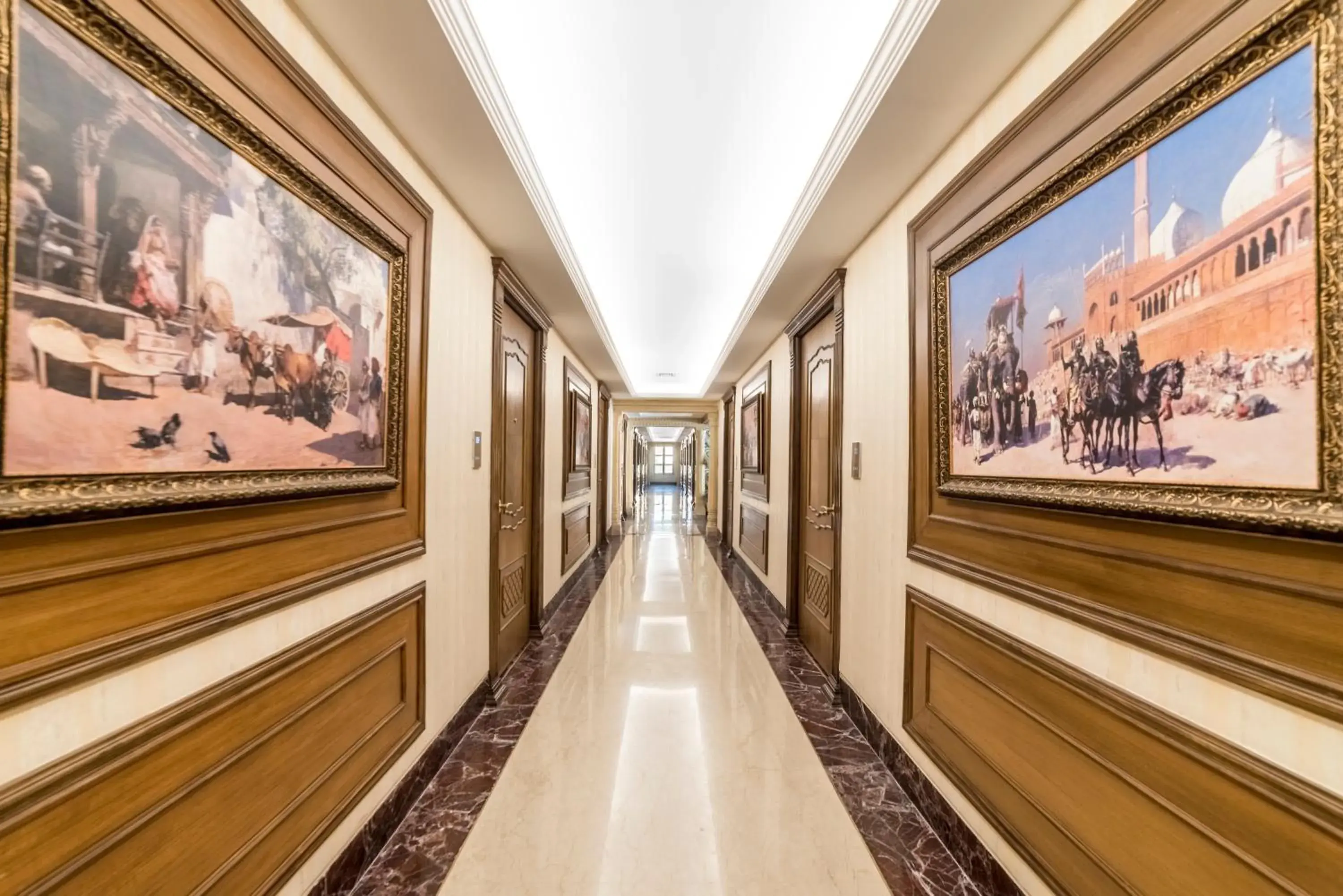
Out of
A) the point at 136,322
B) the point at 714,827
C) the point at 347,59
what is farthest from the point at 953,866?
the point at 347,59

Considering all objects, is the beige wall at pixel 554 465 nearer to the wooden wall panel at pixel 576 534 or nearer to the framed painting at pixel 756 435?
the wooden wall panel at pixel 576 534

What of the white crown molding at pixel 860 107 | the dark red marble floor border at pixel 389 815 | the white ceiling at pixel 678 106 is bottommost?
the dark red marble floor border at pixel 389 815

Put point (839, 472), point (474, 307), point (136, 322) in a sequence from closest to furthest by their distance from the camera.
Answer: point (136, 322) → point (474, 307) → point (839, 472)

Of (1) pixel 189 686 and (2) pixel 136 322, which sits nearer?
(2) pixel 136 322

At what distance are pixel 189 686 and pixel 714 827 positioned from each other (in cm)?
185

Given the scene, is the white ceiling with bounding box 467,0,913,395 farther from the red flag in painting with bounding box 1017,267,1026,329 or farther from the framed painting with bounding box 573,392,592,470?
the framed painting with bounding box 573,392,592,470

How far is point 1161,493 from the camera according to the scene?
45.9 inches

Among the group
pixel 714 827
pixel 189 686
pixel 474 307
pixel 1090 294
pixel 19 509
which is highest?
pixel 474 307

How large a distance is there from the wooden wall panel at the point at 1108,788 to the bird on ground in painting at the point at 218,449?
2321 millimetres

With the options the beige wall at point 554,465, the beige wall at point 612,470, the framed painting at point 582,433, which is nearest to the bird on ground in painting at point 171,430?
the beige wall at point 554,465

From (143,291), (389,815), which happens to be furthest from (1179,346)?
(389,815)

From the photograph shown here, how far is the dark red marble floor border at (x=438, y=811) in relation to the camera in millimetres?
1764

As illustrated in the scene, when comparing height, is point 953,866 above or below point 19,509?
below

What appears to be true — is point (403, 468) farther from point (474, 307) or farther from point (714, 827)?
point (714, 827)
